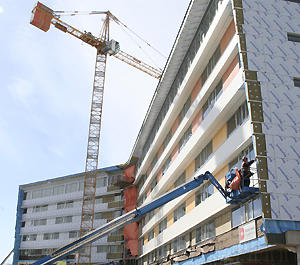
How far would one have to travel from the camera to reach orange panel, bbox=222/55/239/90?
24900 millimetres

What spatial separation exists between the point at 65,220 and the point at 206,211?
158 feet

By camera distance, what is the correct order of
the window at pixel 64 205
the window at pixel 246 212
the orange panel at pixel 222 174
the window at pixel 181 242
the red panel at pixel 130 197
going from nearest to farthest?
the window at pixel 246 212
the orange panel at pixel 222 174
the window at pixel 181 242
the red panel at pixel 130 197
the window at pixel 64 205

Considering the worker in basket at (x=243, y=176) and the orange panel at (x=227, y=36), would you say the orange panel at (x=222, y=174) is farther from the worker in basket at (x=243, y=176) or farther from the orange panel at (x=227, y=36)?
the orange panel at (x=227, y=36)

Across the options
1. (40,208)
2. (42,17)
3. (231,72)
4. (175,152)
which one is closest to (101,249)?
(40,208)

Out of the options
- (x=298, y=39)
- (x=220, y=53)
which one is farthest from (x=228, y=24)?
(x=298, y=39)

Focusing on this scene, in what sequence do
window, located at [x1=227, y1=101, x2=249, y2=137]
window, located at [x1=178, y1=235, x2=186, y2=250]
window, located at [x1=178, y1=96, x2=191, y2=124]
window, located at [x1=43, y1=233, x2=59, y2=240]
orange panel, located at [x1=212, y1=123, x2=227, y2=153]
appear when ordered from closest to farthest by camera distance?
window, located at [x1=227, y1=101, x2=249, y2=137] < orange panel, located at [x1=212, y1=123, x2=227, y2=153] < window, located at [x1=178, y1=235, x2=186, y2=250] < window, located at [x1=178, y1=96, x2=191, y2=124] < window, located at [x1=43, y1=233, x2=59, y2=240]

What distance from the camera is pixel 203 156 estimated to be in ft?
101

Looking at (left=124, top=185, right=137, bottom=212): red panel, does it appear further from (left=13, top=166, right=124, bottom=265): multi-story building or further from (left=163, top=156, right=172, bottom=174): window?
(left=163, top=156, right=172, bottom=174): window

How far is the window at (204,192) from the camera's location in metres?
28.0

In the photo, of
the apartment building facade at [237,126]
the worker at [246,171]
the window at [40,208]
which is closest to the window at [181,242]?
the apartment building facade at [237,126]

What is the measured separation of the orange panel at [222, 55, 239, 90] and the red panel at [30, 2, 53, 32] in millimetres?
51364

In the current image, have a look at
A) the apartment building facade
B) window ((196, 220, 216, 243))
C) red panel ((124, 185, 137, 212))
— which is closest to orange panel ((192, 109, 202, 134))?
the apartment building facade

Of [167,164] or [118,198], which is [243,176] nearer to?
[167,164]

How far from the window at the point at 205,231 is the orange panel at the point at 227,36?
1281 cm
